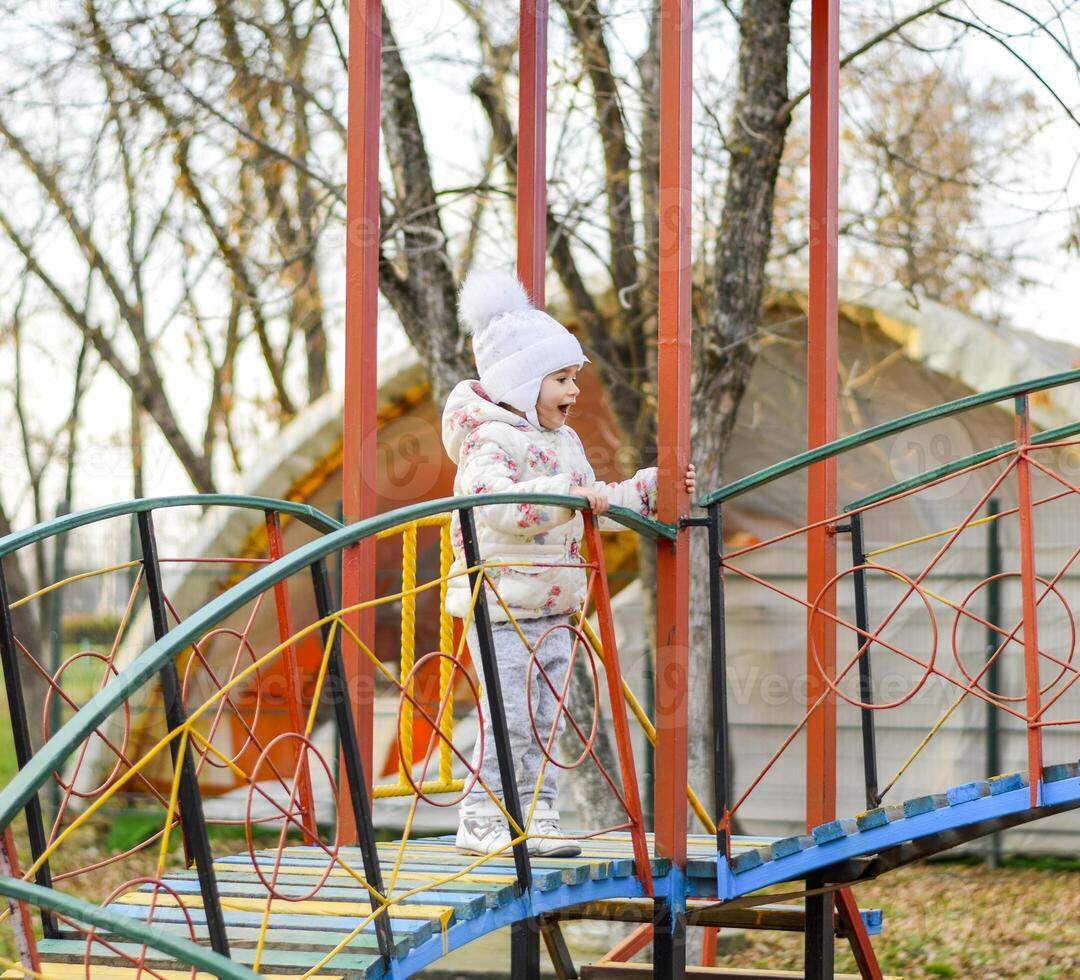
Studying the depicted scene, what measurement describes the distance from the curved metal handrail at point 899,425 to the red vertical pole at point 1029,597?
5cm

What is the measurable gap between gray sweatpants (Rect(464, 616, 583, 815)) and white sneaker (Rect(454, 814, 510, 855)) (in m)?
0.04

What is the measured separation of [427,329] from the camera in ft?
22.6

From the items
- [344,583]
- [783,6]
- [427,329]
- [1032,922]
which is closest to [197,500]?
[344,583]

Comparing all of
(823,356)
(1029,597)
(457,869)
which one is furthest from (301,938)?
(823,356)

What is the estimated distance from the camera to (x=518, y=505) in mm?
3693

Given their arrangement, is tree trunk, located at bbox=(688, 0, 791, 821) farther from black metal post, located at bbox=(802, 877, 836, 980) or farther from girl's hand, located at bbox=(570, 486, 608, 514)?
girl's hand, located at bbox=(570, 486, 608, 514)

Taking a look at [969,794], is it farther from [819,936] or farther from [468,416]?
[468,416]

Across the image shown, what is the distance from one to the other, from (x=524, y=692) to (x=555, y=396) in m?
0.78

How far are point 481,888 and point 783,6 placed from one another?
4.68 m

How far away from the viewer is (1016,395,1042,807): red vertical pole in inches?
132

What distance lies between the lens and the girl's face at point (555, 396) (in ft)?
13.0

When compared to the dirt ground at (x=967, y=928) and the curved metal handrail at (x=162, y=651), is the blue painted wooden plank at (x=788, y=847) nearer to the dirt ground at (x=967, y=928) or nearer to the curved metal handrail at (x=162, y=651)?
the curved metal handrail at (x=162, y=651)

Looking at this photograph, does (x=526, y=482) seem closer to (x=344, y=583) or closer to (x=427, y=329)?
(x=344, y=583)

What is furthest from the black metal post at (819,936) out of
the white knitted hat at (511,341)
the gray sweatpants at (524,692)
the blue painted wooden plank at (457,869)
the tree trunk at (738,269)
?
the tree trunk at (738,269)
